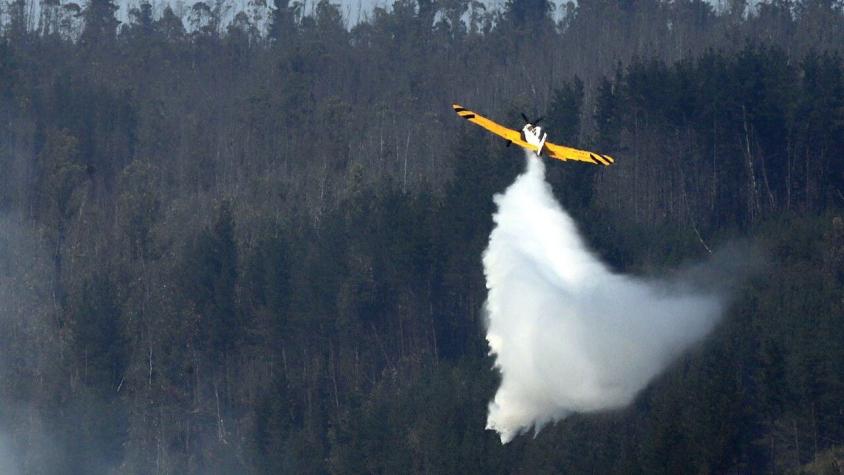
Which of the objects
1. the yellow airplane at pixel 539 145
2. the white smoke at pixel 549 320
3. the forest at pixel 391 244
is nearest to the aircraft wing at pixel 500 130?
the yellow airplane at pixel 539 145

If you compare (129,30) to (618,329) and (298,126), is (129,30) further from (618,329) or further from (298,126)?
(618,329)

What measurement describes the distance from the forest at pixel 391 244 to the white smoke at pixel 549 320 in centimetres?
383

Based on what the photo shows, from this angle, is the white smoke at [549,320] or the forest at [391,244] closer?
the white smoke at [549,320]

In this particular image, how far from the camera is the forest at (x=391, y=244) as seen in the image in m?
62.0

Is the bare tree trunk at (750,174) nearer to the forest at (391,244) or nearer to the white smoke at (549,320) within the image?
the forest at (391,244)

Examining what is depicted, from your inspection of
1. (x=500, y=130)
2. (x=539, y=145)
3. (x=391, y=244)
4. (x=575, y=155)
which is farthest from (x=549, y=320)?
(x=391, y=244)

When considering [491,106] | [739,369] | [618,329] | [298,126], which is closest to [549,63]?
[491,106]

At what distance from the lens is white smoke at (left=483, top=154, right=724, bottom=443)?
4959 centimetres

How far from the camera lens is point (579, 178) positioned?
248ft

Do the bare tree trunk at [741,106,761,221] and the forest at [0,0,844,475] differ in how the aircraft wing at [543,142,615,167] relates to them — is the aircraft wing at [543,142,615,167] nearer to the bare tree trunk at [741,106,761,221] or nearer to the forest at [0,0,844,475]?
the forest at [0,0,844,475]

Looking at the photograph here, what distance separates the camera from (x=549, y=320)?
1961 inches

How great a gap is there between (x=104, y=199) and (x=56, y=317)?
532 inches

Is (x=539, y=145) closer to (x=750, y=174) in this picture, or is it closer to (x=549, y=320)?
(x=549, y=320)

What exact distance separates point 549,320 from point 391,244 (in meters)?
30.2
